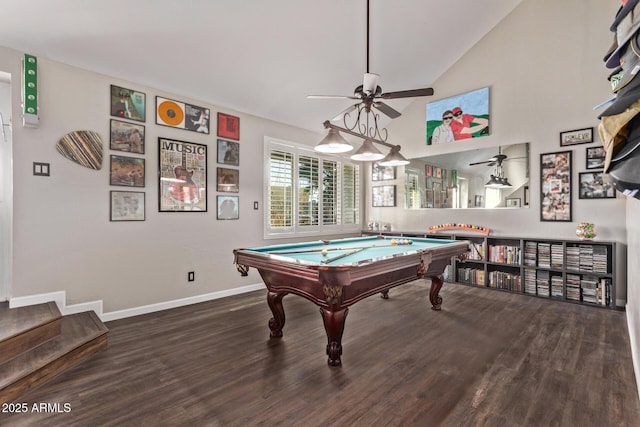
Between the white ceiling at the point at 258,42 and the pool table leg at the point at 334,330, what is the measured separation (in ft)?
10.6

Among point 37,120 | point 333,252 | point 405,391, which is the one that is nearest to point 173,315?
point 333,252

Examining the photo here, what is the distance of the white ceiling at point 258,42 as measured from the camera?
2.96 m

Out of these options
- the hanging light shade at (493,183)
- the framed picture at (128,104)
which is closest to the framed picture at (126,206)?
the framed picture at (128,104)

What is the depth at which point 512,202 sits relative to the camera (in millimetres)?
4875

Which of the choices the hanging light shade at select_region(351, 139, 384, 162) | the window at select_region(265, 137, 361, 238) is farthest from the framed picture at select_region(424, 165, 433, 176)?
the hanging light shade at select_region(351, 139, 384, 162)

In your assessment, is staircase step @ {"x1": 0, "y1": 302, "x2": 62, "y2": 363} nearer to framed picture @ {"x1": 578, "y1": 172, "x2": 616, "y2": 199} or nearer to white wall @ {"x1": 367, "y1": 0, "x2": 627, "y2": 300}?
white wall @ {"x1": 367, "y1": 0, "x2": 627, "y2": 300}

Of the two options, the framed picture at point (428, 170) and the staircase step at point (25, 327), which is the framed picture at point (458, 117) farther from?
the staircase step at point (25, 327)

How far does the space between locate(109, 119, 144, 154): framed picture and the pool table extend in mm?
1962

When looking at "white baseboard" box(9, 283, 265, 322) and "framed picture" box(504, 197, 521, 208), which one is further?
"framed picture" box(504, 197, 521, 208)

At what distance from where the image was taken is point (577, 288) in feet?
13.7

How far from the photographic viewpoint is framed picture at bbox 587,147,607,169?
4.11 metres

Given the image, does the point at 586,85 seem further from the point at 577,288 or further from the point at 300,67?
the point at 300,67

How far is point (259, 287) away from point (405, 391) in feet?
10.8

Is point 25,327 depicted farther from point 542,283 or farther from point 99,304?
point 542,283
